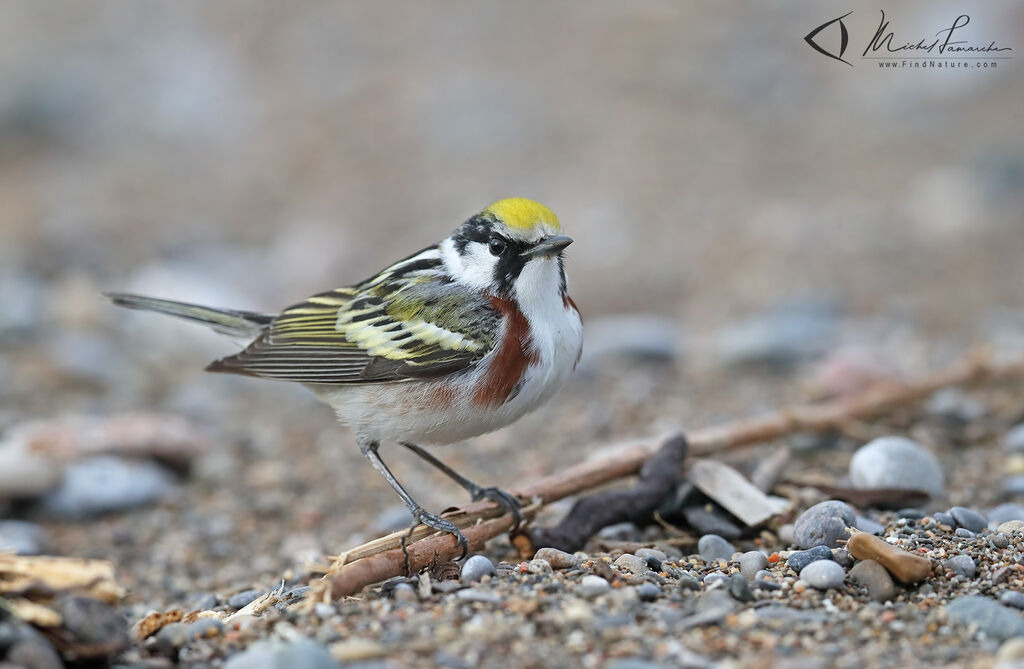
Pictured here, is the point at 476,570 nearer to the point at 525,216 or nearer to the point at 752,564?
the point at 752,564

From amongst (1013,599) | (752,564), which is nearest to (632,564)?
(752,564)

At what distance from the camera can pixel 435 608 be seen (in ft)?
12.0

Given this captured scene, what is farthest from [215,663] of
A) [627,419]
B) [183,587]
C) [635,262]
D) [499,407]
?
[635,262]

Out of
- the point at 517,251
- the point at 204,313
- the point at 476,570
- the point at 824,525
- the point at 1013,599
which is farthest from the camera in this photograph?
the point at 204,313

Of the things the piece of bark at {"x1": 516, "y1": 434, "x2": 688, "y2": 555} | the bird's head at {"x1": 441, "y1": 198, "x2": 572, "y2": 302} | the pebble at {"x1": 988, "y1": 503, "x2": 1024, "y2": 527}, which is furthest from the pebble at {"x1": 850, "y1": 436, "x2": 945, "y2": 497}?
the bird's head at {"x1": 441, "y1": 198, "x2": 572, "y2": 302}

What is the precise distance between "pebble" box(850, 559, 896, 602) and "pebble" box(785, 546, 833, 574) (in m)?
0.19

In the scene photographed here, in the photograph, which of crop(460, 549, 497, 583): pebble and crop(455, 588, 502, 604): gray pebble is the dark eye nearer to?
crop(460, 549, 497, 583): pebble

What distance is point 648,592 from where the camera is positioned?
146 inches

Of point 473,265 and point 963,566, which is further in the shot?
point 473,265

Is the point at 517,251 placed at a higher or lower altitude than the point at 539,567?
higher

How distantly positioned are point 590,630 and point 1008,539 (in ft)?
6.01

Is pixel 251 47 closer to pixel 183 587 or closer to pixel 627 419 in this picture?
pixel 627 419

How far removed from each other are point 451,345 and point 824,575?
1934mm

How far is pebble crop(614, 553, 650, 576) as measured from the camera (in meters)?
4.09
